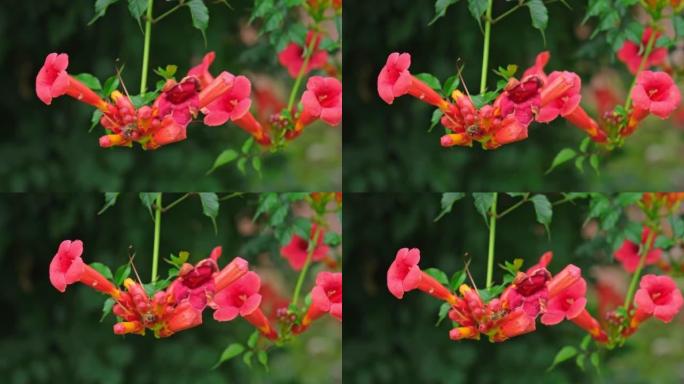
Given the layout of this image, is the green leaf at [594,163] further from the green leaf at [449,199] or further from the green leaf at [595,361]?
the green leaf at [595,361]

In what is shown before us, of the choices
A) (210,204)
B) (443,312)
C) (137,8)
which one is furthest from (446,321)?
(137,8)

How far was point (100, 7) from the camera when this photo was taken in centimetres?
246

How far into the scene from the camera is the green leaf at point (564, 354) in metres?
2.42

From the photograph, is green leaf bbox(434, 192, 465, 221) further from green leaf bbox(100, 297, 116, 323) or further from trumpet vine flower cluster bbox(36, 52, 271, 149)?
green leaf bbox(100, 297, 116, 323)

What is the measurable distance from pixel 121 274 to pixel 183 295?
15 cm

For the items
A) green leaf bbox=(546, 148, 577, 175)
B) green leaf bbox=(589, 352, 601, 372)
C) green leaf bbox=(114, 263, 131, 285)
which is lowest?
green leaf bbox=(589, 352, 601, 372)

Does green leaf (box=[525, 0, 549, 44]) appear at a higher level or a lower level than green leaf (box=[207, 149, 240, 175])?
higher

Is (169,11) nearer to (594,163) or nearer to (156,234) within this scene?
(156,234)

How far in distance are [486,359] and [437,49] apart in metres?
0.69

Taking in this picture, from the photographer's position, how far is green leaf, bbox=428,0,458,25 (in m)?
2.44

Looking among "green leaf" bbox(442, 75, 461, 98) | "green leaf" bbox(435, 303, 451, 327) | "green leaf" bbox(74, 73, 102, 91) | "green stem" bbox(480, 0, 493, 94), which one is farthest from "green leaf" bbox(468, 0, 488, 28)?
"green leaf" bbox(74, 73, 102, 91)

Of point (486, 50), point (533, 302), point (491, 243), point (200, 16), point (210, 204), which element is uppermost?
point (200, 16)

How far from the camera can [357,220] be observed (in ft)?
8.16

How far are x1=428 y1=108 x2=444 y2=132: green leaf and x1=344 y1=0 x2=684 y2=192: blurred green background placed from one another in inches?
0.4
